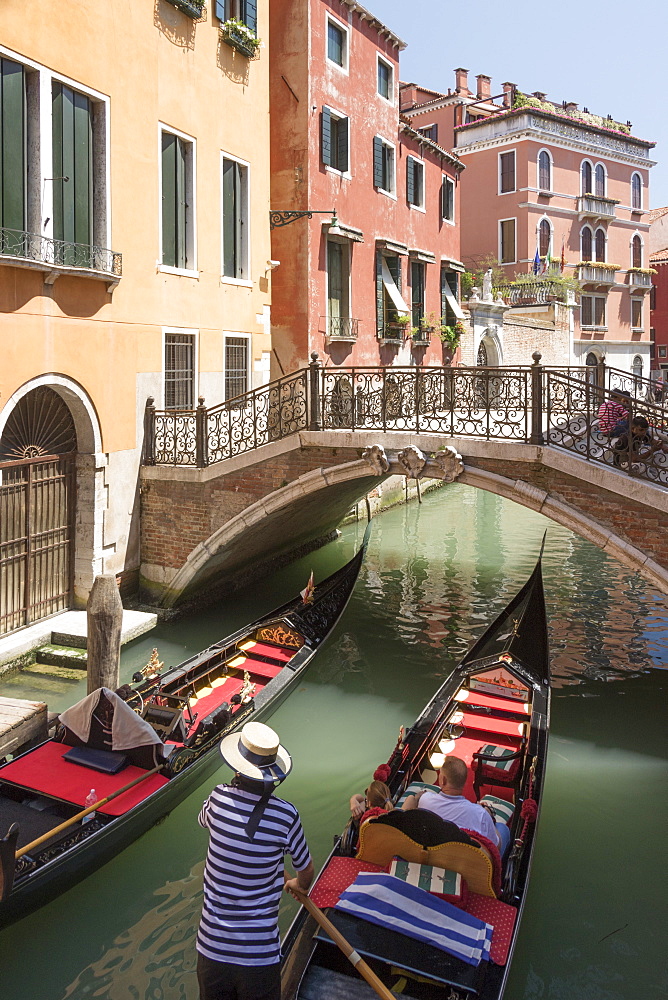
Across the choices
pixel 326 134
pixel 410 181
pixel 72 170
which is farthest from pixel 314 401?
pixel 410 181

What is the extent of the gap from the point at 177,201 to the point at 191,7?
73.6 inches

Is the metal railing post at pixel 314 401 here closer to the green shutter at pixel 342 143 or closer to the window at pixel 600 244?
the green shutter at pixel 342 143

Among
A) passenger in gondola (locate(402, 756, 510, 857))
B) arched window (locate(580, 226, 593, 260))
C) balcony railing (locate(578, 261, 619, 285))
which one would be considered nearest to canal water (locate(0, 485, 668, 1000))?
passenger in gondola (locate(402, 756, 510, 857))

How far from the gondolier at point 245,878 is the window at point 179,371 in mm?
6612

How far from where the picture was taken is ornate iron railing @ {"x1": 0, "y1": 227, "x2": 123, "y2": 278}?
6.73 meters

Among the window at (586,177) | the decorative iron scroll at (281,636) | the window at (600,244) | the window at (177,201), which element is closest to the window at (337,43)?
the window at (177,201)

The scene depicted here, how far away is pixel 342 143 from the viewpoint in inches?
500

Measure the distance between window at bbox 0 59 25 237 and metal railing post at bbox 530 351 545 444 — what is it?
412 centimetres

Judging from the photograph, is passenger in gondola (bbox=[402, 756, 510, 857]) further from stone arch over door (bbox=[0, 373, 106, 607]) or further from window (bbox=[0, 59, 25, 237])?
window (bbox=[0, 59, 25, 237])

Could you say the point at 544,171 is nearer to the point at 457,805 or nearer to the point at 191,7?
the point at 191,7

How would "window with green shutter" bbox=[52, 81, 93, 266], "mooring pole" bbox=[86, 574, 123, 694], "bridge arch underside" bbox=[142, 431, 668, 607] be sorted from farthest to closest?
1. "window with green shutter" bbox=[52, 81, 93, 266]
2. "bridge arch underside" bbox=[142, 431, 668, 607]
3. "mooring pole" bbox=[86, 574, 123, 694]

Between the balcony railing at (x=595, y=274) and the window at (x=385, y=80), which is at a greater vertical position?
the window at (x=385, y=80)

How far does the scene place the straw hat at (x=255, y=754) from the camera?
114 inches

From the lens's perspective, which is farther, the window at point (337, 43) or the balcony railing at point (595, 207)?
the balcony railing at point (595, 207)
